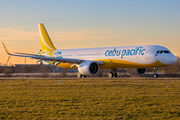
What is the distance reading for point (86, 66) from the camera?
109 feet

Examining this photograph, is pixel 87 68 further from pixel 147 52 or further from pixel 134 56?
pixel 147 52

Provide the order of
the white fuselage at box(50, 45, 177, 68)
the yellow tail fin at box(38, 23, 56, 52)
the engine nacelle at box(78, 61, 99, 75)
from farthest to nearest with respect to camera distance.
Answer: the yellow tail fin at box(38, 23, 56, 52), the engine nacelle at box(78, 61, 99, 75), the white fuselage at box(50, 45, 177, 68)

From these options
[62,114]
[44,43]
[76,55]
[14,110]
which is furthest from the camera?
[44,43]

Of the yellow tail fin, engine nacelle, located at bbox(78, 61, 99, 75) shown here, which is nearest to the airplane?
engine nacelle, located at bbox(78, 61, 99, 75)

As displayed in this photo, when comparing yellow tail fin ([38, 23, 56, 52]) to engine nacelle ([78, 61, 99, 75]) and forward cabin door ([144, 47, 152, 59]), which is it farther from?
forward cabin door ([144, 47, 152, 59])

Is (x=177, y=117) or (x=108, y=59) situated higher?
(x=108, y=59)

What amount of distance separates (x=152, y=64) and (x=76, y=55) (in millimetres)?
12116

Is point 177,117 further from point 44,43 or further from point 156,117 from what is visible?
point 44,43

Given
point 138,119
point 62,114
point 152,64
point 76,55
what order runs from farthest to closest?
point 76,55 < point 152,64 < point 62,114 < point 138,119

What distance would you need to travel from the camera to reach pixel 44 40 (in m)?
45.0

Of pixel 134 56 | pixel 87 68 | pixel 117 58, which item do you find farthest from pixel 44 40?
pixel 134 56

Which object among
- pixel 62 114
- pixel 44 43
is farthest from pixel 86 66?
pixel 62 114

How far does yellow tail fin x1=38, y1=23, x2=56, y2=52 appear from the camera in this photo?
44562 millimetres

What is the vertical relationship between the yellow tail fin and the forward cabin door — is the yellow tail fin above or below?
above
